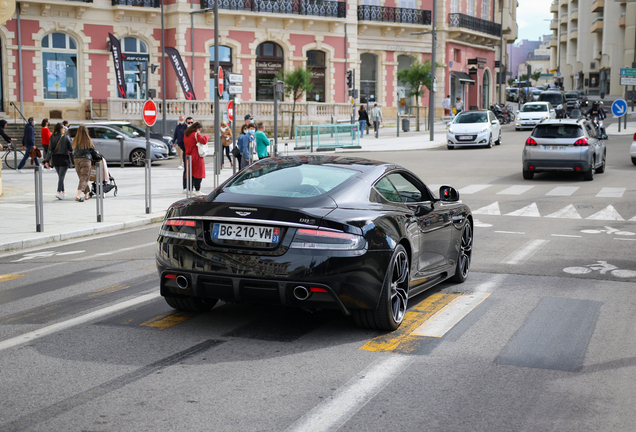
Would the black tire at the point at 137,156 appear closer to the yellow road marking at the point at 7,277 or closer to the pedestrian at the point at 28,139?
the pedestrian at the point at 28,139

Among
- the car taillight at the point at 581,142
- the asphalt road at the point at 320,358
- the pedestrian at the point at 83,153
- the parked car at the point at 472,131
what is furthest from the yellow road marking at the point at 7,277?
the parked car at the point at 472,131

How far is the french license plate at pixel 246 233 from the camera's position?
5828 mm

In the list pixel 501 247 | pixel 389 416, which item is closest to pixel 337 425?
pixel 389 416

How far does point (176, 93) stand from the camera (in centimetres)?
4606

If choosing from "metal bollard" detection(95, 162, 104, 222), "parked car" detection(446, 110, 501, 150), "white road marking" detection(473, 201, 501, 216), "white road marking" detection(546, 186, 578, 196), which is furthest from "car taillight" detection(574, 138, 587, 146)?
"parked car" detection(446, 110, 501, 150)

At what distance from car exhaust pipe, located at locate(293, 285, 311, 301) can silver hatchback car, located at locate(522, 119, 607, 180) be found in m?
16.4

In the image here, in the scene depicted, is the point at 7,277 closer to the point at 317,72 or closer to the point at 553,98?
the point at 317,72

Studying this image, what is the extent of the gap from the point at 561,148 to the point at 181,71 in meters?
26.5

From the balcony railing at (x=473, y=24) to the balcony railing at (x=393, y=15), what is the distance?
3137 millimetres

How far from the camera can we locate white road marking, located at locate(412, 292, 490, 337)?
627cm

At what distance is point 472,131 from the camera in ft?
112

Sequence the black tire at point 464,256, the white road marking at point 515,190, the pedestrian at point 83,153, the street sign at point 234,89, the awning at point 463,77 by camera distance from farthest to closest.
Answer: the awning at point 463,77 < the street sign at point 234,89 < the white road marking at point 515,190 < the pedestrian at point 83,153 < the black tire at point 464,256

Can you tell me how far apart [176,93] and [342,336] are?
41513 millimetres

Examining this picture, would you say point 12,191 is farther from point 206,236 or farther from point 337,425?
point 337,425
